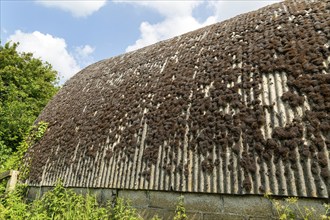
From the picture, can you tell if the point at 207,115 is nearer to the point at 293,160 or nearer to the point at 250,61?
the point at 250,61

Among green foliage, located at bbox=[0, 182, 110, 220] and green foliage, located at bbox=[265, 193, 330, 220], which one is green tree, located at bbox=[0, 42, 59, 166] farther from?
green foliage, located at bbox=[265, 193, 330, 220]

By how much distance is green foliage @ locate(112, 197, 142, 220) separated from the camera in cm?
555

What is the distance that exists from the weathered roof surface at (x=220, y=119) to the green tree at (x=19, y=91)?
7.92m

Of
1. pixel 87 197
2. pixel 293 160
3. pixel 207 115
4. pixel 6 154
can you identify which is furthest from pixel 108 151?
pixel 6 154

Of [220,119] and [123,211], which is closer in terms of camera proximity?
[220,119]

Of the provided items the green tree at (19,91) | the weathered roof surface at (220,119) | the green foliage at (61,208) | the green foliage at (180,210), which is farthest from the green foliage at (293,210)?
the green tree at (19,91)

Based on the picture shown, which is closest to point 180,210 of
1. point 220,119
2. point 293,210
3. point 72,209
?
point 220,119

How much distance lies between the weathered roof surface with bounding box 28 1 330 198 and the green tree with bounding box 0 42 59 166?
7.92m

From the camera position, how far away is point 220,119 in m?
5.38

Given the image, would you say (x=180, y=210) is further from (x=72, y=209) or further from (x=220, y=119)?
A: (x=72, y=209)

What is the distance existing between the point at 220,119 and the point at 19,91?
17500 millimetres

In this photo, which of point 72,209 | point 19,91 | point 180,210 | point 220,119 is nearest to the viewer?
point 180,210

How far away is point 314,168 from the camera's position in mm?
3924

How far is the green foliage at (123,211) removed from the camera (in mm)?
5555
